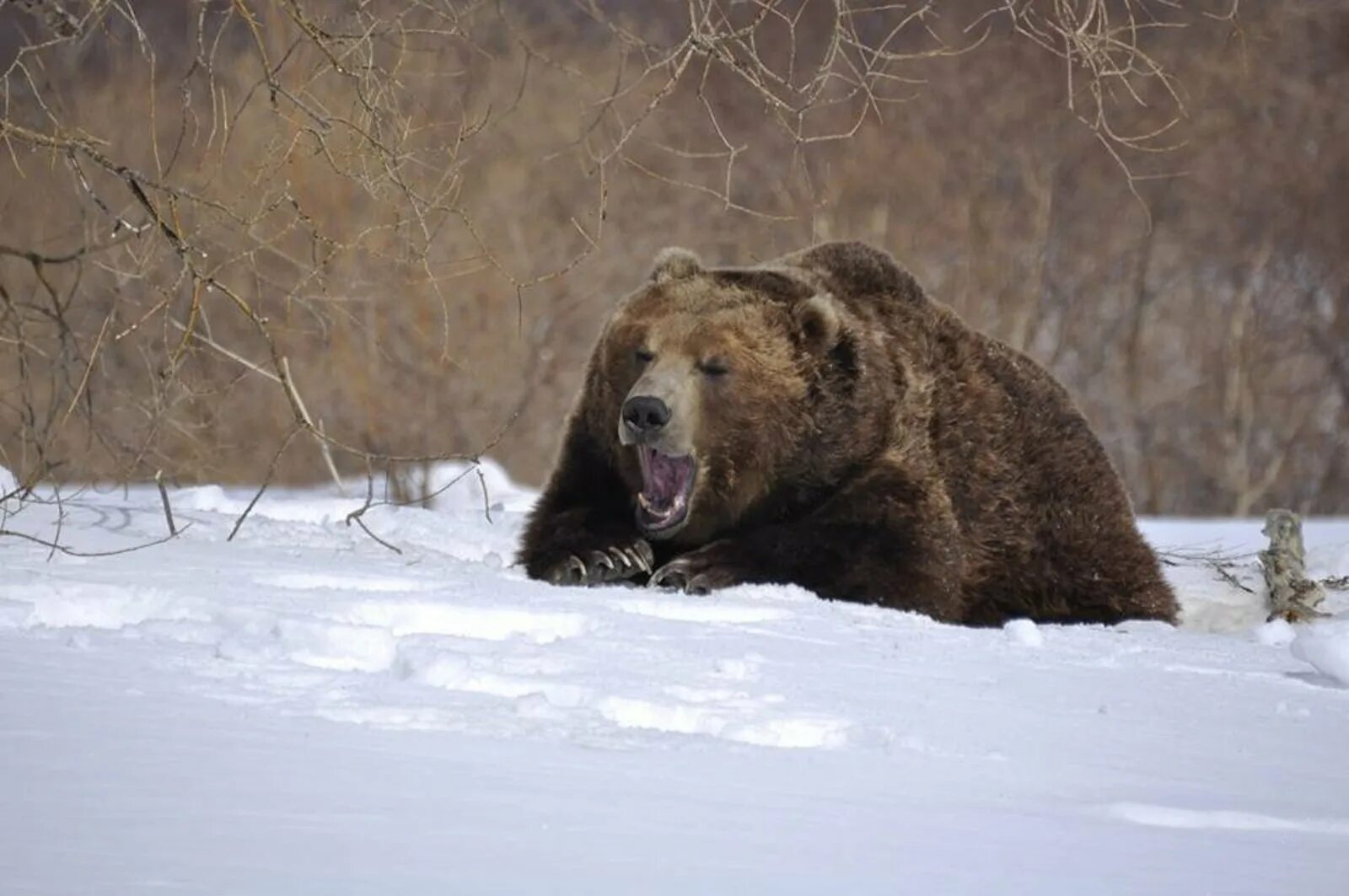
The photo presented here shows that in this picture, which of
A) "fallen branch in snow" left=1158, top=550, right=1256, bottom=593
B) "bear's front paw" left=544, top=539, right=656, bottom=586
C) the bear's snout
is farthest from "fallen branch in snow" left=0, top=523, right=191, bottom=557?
"fallen branch in snow" left=1158, top=550, right=1256, bottom=593

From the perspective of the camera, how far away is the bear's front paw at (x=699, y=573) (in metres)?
5.75

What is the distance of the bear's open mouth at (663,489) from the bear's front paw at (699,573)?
8.0 inches

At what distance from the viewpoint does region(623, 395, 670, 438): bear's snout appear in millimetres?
5785

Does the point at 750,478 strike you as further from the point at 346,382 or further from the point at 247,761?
the point at 346,382

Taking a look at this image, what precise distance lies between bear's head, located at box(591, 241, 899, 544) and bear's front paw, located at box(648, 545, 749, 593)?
0.23m

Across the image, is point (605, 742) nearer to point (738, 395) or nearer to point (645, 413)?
point (645, 413)

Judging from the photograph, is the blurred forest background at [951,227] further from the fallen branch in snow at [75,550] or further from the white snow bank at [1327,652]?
the white snow bank at [1327,652]

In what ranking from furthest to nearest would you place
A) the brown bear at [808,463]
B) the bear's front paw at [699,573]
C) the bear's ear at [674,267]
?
1. the bear's ear at [674,267]
2. the brown bear at [808,463]
3. the bear's front paw at [699,573]

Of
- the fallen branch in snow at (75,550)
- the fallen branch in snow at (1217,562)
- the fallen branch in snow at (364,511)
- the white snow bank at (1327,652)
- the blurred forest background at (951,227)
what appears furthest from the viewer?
the blurred forest background at (951,227)

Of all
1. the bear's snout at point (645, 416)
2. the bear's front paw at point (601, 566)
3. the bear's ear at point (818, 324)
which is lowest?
the bear's front paw at point (601, 566)

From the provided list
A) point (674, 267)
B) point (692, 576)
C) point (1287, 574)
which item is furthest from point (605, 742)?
point (1287, 574)

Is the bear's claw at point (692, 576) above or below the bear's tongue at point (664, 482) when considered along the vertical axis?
below

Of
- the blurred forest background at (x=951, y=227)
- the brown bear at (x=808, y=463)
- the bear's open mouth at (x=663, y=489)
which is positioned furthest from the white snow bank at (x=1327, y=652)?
the blurred forest background at (x=951, y=227)

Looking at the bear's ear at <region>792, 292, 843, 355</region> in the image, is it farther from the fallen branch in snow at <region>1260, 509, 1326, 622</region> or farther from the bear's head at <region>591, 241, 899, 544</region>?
the fallen branch in snow at <region>1260, 509, 1326, 622</region>
